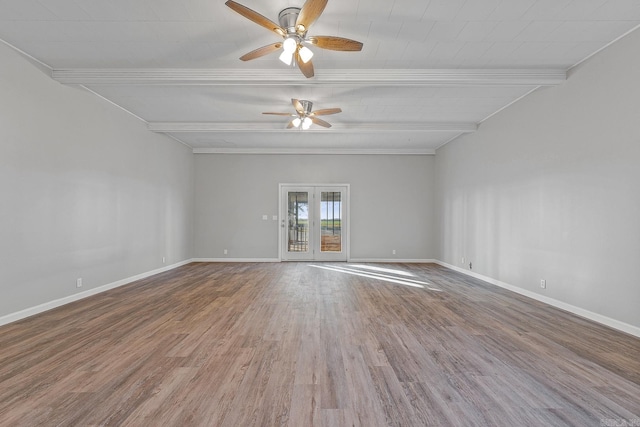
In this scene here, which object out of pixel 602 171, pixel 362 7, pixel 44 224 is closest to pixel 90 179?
pixel 44 224

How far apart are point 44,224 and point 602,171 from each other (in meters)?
6.51

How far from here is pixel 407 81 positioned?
4.07 m

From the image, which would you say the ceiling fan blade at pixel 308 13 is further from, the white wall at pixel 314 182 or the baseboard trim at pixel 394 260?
the baseboard trim at pixel 394 260

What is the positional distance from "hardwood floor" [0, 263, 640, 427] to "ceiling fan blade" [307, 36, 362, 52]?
9.03ft

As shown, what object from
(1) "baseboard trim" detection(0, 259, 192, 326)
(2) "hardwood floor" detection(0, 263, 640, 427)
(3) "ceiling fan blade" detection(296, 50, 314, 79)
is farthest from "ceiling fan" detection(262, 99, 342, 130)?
(1) "baseboard trim" detection(0, 259, 192, 326)

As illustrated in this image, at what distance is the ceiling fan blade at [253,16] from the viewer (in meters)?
2.43

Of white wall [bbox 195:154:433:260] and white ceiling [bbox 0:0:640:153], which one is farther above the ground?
white ceiling [bbox 0:0:640:153]

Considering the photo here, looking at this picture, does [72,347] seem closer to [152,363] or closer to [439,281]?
[152,363]

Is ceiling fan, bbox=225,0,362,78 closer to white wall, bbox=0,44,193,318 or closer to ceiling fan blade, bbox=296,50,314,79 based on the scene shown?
ceiling fan blade, bbox=296,50,314,79

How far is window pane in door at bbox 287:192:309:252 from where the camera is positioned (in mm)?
8430

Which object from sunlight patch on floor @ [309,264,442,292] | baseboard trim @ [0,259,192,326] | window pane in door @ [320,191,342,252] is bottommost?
sunlight patch on floor @ [309,264,442,292]

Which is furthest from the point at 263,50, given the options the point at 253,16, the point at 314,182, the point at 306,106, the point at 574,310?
the point at 314,182

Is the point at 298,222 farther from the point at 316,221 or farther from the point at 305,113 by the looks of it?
the point at 305,113

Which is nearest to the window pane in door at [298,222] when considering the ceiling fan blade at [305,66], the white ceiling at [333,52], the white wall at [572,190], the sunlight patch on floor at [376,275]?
the sunlight patch on floor at [376,275]
